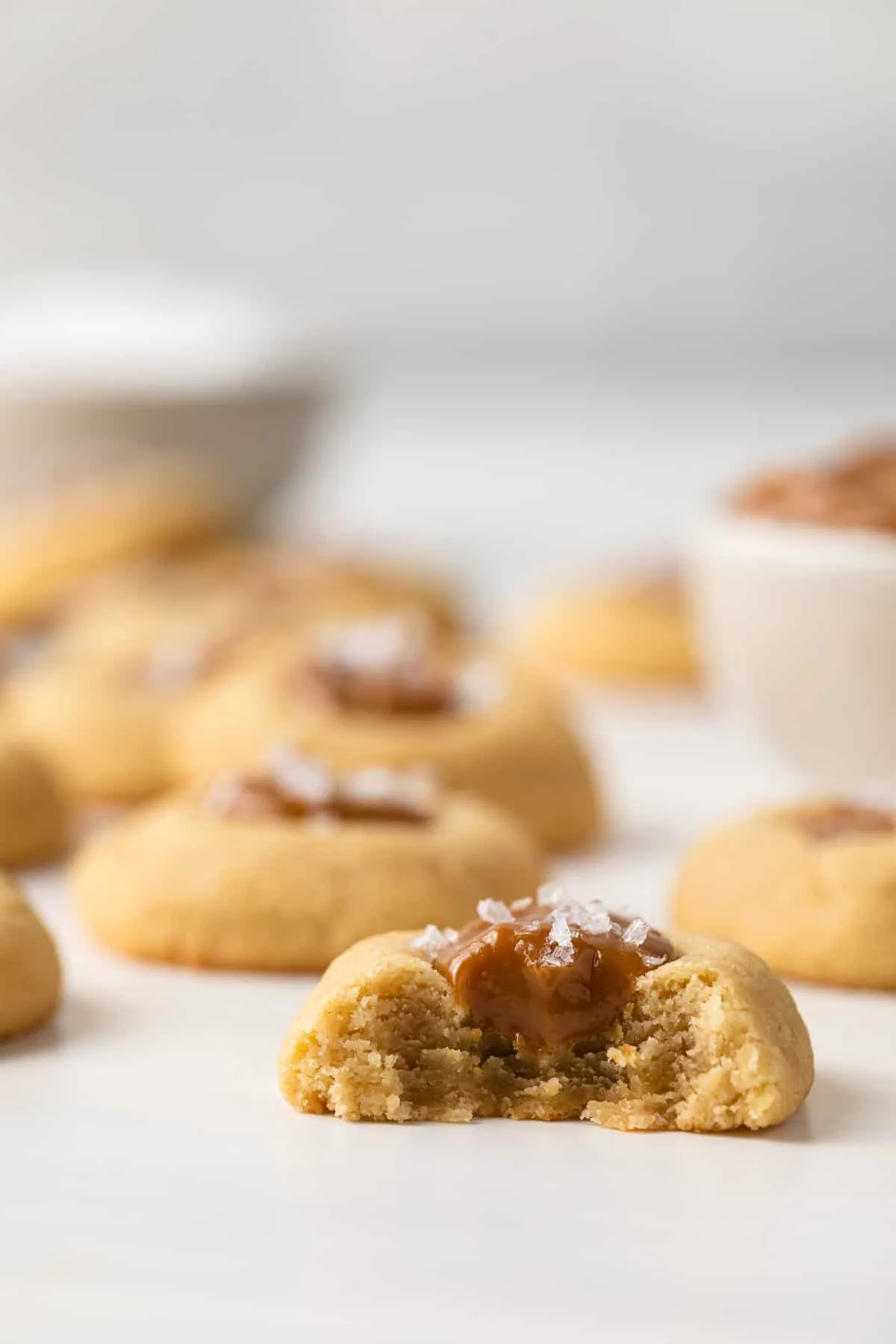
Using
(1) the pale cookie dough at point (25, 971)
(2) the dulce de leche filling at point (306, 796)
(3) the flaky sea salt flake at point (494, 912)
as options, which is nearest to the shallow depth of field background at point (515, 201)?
(2) the dulce de leche filling at point (306, 796)

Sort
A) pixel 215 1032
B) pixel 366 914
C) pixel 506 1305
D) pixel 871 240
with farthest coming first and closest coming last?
pixel 871 240 < pixel 366 914 < pixel 215 1032 < pixel 506 1305

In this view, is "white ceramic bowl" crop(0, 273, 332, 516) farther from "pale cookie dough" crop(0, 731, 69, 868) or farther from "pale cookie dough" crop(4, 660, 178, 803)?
"pale cookie dough" crop(0, 731, 69, 868)

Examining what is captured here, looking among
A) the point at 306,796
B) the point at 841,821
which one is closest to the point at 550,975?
the point at 306,796

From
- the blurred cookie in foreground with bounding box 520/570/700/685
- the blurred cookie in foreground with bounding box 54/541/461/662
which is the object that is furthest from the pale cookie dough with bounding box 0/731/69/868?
the blurred cookie in foreground with bounding box 520/570/700/685

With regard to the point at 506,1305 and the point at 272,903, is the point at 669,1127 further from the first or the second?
the point at 272,903

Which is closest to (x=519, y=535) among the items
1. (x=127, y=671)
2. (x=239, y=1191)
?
(x=127, y=671)
